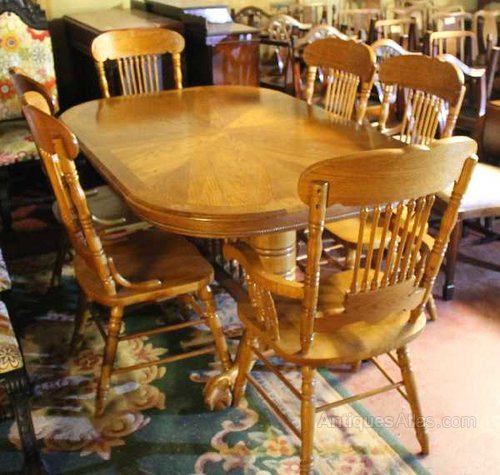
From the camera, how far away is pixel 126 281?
73.9 inches

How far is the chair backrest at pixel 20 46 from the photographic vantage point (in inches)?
137

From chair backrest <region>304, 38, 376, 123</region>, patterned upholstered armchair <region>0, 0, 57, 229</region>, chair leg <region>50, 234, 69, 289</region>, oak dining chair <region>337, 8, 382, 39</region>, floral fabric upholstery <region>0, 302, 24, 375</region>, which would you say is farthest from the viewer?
oak dining chair <region>337, 8, 382, 39</region>

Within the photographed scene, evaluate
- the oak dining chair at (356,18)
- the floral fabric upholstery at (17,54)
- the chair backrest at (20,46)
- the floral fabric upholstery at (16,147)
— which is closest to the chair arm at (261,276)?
the floral fabric upholstery at (16,147)

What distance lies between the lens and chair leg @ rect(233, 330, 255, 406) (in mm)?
1901

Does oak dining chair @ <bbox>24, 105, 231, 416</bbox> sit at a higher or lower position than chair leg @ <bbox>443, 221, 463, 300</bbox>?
higher

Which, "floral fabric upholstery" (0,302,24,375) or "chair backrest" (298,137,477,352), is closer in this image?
"chair backrest" (298,137,477,352)

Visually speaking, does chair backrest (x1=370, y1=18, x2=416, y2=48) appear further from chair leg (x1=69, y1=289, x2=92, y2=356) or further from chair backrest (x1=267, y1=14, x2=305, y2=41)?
chair leg (x1=69, y1=289, x2=92, y2=356)

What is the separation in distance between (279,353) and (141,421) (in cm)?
67

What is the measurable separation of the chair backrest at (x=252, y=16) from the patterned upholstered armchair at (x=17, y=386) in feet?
15.8

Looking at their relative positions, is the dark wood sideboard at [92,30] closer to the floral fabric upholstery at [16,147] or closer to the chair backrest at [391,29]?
the floral fabric upholstery at [16,147]

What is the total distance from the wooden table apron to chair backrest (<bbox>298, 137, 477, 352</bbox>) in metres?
0.19

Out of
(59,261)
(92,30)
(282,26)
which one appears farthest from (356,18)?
(59,261)

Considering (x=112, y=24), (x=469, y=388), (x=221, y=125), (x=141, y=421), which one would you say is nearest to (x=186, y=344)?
(x=141, y=421)

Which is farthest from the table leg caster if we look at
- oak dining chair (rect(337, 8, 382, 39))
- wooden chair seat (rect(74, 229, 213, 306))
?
oak dining chair (rect(337, 8, 382, 39))
